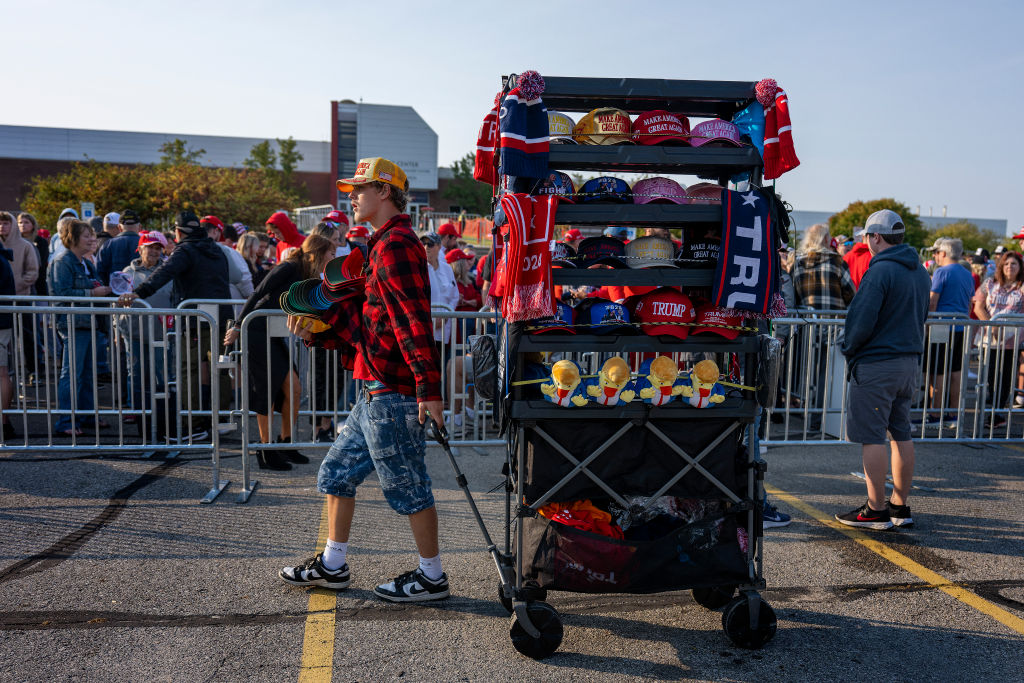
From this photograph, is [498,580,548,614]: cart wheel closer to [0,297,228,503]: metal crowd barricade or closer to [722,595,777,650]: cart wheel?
[722,595,777,650]: cart wheel

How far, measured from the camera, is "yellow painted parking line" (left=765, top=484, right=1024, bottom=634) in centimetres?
407

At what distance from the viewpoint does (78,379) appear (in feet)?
25.4

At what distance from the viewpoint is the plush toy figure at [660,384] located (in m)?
3.66

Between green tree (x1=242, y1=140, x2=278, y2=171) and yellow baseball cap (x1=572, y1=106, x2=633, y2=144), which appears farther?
green tree (x1=242, y1=140, x2=278, y2=171)

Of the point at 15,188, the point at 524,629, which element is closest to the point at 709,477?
the point at 524,629

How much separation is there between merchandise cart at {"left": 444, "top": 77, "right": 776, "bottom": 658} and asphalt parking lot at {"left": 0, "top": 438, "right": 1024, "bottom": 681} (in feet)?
0.99

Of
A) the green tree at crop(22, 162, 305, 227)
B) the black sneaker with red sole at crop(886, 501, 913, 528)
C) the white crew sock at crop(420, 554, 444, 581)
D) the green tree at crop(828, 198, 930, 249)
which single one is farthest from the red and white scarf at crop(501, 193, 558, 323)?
the green tree at crop(828, 198, 930, 249)

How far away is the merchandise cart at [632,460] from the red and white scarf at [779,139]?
10 centimetres

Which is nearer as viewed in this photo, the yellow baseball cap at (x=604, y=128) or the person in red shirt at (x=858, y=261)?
the yellow baseball cap at (x=604, y=128)

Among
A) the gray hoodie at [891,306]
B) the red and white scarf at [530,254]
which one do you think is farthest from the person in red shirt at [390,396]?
the gray hoodie at [891,306]

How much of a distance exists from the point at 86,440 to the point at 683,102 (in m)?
6.15

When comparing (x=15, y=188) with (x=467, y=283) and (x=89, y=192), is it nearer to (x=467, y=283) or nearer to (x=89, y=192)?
(x=89, y=192)

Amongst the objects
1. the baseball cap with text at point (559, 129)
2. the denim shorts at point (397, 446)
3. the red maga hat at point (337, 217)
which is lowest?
the denim shorts at point (397, 446)

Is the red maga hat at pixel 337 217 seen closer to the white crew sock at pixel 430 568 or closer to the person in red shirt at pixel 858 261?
the white crew sock at pixel 430 568
